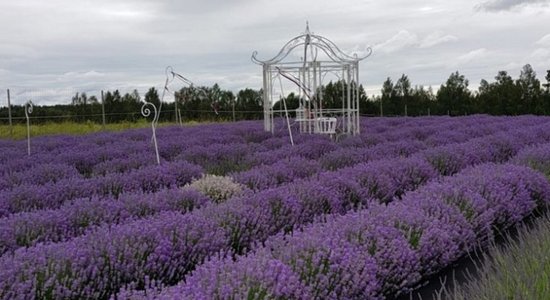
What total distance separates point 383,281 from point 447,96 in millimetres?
27448

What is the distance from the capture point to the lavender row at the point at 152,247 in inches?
108

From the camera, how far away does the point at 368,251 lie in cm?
307

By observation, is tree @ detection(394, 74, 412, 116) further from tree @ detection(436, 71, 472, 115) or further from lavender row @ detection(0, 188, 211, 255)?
lavender row @ detection(0, 188, 211, 255)

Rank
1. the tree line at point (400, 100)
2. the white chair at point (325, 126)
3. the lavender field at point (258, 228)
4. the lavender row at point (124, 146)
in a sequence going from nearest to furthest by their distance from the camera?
the lavender field at point (258, 228), the lavender row at point (124, 146), the white chair at point (325, 126), the tree line at point (400, 100)

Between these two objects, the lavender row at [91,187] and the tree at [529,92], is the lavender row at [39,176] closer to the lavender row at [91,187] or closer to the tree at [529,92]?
the lavender row at [91,187]

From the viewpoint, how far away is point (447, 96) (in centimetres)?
2911

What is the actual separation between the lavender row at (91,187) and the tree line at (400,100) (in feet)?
57.6

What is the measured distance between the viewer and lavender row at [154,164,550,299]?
7.77 feet

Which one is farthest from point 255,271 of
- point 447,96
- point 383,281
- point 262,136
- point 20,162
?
point 447,96

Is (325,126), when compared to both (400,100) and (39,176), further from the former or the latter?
(400,100)

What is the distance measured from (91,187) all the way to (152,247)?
237 centimetres

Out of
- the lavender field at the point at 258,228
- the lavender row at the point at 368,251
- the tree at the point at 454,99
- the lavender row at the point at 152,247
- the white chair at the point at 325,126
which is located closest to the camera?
the lavender row at the point at 368,251

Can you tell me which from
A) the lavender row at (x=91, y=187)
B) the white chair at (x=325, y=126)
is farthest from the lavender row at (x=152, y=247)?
the white chair at (x=325, y=126)

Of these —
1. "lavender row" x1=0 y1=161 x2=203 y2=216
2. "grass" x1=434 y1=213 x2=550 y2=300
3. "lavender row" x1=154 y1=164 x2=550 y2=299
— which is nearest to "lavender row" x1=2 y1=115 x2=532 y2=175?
"lavender row" x1=0 y1=161 x2=203 y2=216
